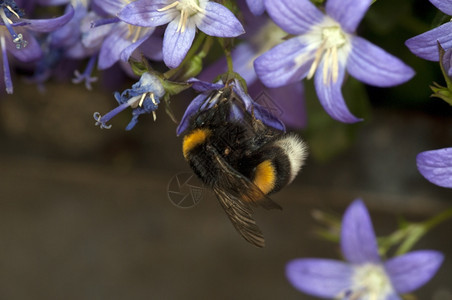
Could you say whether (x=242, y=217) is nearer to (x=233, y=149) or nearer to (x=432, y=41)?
(x=233, y=149)

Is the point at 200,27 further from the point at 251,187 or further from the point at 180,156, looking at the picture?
the point at 180,156

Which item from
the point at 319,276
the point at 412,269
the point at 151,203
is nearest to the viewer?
the point at 412,269

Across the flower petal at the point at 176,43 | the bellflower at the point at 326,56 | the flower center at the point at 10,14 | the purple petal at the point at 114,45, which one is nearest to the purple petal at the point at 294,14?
the bellflower at the point at 326,56

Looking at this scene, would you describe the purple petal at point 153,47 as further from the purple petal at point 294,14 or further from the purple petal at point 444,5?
the purple petal at point 444,5

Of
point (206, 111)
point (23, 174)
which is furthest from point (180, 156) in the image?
point (206, 111)

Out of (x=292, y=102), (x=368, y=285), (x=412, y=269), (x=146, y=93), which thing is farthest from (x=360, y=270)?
(x=146, y=93)

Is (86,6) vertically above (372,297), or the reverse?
(86,6)
